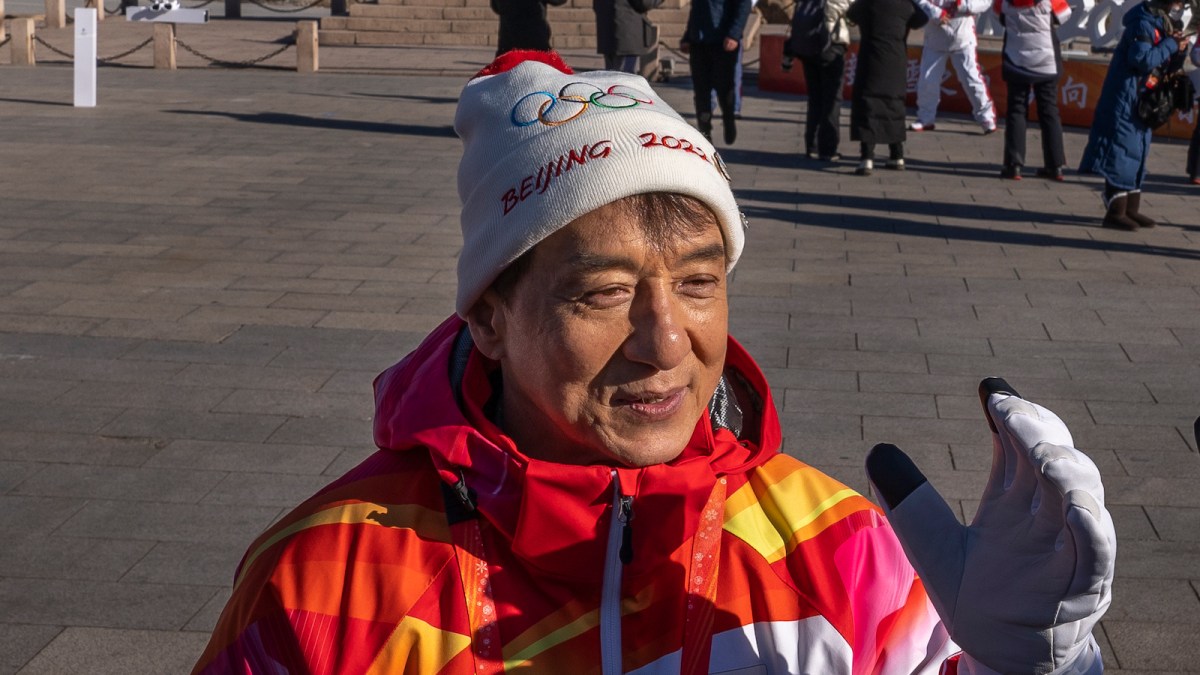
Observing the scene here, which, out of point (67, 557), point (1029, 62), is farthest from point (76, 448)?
point (1029, 62)

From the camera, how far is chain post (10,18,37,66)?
1914cm

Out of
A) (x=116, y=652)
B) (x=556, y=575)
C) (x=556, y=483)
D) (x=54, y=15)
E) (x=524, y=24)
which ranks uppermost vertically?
(x=524, y=24)

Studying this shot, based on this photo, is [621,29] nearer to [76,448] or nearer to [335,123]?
[335,123]

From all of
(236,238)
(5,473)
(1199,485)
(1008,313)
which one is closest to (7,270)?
(236,238)

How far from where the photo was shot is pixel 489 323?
1.79 meters

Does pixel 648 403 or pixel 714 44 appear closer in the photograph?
pixel 648 403

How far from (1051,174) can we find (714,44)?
2856 mm

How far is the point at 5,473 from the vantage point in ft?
15.4

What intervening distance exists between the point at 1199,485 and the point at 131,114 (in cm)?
1190

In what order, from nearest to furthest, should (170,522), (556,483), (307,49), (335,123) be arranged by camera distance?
1. (556,483)
2. (170,522)
3. (335,123)
4. (307,49)

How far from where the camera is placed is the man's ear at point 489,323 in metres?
1.75

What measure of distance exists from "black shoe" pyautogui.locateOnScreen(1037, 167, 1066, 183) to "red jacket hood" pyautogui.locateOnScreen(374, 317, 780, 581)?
10124mm

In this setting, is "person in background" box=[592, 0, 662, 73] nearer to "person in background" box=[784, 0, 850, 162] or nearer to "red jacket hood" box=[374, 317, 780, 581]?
"person in background" box=[784, 0, 850, 162]

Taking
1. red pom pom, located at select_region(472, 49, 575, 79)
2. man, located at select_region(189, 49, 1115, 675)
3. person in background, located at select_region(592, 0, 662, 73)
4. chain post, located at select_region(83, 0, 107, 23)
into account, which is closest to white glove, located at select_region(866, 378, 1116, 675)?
man, located at select_region(189, 49, 1115, 675)
